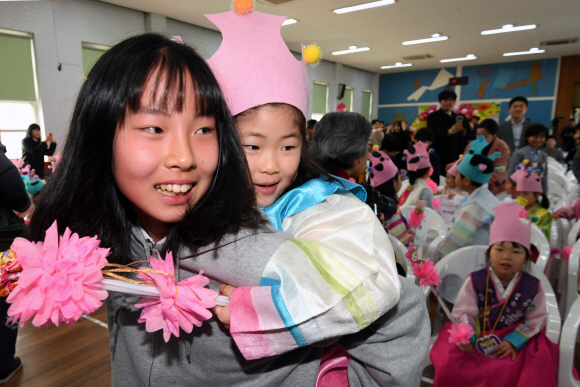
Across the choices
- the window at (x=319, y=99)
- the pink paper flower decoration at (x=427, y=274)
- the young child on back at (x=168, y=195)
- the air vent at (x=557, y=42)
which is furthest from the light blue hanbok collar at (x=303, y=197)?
the air vent at (x=557, y=42)

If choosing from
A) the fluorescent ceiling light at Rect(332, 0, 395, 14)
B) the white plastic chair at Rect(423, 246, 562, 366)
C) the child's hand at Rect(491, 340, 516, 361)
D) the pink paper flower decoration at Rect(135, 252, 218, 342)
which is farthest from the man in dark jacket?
the fluorescent ceiling light at Rect(332, 0, 395, 14)

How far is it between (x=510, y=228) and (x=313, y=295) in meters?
1.96

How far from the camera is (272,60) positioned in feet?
3.42

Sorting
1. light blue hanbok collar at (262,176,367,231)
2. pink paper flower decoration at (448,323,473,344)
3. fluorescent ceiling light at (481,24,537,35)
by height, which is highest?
fluorescent ceiling light at (481,24,537,35)

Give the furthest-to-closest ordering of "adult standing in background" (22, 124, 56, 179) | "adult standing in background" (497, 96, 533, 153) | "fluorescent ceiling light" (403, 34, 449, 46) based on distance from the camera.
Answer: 1. "fluorescent ceiling light" (403, 34, 449, 46)
2. "adult standing in background" (22, 124, 56, 179)
3. "adult standing in background" (497, 96, 533, 153)

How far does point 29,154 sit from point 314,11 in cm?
603

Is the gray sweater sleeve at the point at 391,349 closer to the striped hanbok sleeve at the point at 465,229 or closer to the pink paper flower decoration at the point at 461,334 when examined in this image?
the pink paper flower decoration at the point at 461,334

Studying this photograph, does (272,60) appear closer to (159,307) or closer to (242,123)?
(242,123)

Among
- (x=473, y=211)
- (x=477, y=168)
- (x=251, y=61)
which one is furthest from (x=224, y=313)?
(x=477, y=168)

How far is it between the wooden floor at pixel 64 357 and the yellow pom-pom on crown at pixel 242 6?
6.60 ft

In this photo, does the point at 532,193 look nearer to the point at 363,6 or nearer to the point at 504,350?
the point at 504,350

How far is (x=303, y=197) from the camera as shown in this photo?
98 centimetres

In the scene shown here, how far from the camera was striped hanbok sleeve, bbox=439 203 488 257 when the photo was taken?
8.87ft

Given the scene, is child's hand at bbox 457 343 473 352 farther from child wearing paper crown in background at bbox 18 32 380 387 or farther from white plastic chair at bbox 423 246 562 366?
child wearing paper crown in background at bbox 18 32 380 387
